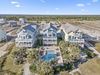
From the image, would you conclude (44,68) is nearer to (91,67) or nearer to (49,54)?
(91,67)

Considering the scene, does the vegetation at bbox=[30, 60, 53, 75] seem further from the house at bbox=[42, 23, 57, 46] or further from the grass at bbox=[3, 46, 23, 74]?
the house at bbox=[42, 23, 57, 46]

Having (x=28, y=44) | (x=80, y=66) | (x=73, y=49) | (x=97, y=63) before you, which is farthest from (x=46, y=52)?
(x=97, y=63)

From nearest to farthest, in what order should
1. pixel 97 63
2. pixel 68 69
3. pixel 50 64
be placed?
1. pixel 50 64
2. pixel 68 69
3. pixel 97 63

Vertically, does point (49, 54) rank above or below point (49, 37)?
below

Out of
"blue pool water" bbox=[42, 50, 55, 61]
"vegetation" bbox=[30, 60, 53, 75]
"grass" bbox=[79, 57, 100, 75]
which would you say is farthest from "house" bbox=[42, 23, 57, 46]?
"vegetation" bbox=[30, 60, 53, 75]

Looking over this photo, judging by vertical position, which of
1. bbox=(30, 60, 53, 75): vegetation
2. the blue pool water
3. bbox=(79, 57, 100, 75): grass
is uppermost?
bbox=(30, 60, 53, 75): vegetation

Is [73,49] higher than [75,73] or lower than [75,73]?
higher

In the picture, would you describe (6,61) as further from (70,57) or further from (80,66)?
(80,66)

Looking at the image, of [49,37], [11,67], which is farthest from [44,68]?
[49,37]

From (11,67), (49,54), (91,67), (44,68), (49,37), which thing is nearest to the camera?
(44,68)
